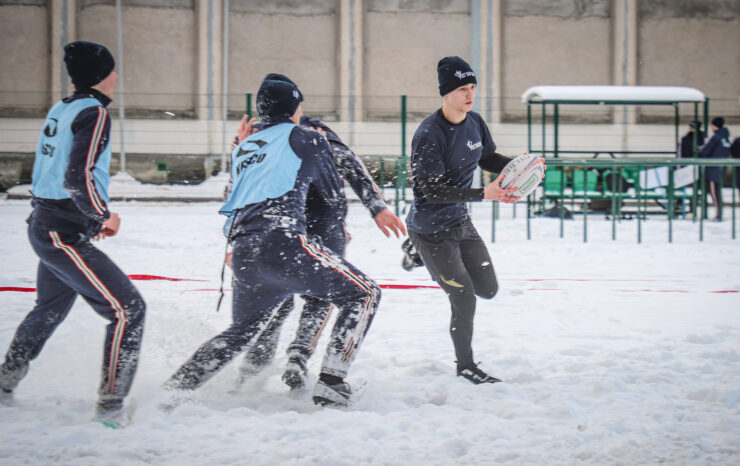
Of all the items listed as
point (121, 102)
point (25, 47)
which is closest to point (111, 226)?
point (121, 102)

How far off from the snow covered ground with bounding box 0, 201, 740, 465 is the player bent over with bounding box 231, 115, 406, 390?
147 millimetres

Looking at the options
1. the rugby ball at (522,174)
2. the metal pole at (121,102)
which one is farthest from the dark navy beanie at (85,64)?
the metal pole at (121,102)

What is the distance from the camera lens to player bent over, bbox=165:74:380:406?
295 cm

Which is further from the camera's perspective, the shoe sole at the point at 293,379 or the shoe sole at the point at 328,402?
the shoe sole at the point at 293,379

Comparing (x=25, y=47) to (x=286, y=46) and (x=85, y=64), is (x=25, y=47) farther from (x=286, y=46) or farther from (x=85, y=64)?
(x=85, y=64)

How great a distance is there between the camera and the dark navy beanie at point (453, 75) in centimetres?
366

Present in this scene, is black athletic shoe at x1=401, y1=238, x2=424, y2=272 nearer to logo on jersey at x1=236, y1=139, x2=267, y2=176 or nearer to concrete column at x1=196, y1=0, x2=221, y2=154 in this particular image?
logo on jersey at x1=236, y1=139, x2=267, y2=176

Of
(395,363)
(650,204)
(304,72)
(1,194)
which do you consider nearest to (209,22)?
(304,72)

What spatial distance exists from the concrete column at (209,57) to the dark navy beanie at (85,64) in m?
16.6

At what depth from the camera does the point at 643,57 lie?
20781 mm

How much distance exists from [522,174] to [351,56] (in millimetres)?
16920

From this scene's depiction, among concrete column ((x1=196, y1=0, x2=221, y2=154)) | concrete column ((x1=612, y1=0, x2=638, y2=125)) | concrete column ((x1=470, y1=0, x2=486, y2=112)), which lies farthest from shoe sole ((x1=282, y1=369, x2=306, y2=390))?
concrete column ((x1=612, y1=0, x2=638, y2=125))

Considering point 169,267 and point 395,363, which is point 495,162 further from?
point 169,267

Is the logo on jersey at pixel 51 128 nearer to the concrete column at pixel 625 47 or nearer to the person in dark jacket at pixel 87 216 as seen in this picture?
the person in dark jacket at pixel 87 216
